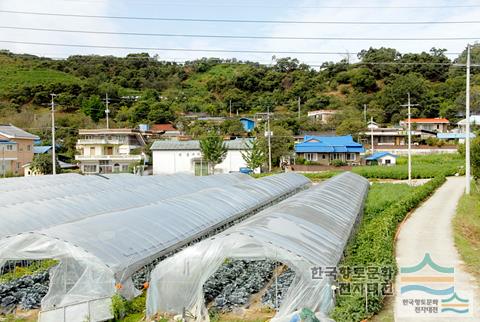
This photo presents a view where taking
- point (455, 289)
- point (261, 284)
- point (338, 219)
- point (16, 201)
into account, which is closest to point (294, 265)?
point (261, 284)

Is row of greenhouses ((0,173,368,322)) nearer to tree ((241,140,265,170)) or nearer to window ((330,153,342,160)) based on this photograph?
tree ((241,140,265,170))

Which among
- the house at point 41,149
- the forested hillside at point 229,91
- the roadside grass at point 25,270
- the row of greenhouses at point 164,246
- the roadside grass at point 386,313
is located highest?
the forested hillside at point 229,91

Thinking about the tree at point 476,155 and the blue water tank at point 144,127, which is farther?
the blue water tank at point 144,127

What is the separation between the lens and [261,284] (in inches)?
446

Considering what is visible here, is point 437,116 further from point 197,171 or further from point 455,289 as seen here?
point 455,289

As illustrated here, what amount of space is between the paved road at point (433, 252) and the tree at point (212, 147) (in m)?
21.3

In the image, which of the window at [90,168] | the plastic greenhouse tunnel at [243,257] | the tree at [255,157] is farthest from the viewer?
→ the window at [90,168]

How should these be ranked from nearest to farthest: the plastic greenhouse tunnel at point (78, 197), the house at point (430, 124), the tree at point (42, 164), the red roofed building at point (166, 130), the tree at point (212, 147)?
the plastic greenhouse tunnel at point (78, 197)
the tree at point (42, 164)
the tree at point (212, 147)
the red roofed building at point (166, 130)
the house at point (430, 124)

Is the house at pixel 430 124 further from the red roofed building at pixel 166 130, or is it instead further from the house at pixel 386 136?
the red roofed building at pixel 166 130

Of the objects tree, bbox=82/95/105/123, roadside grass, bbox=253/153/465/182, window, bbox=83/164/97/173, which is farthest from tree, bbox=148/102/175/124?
roadside grass, bbox=253/153/465/182

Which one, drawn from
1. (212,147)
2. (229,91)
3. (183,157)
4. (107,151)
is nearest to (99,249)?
(212,147)

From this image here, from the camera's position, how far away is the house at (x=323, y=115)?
213 feet

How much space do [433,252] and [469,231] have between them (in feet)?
12.1

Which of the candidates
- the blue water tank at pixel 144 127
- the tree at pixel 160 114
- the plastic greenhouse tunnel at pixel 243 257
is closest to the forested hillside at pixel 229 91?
the tree at pixel 160 114
